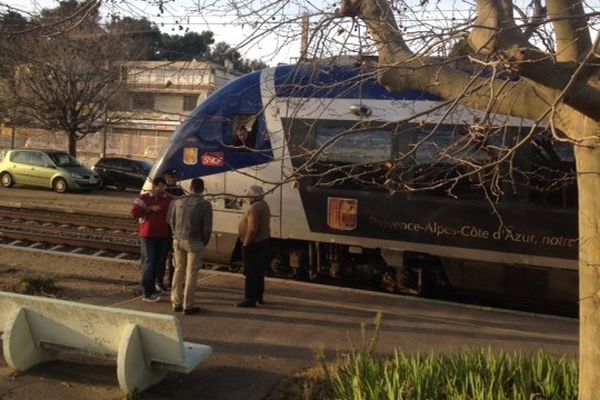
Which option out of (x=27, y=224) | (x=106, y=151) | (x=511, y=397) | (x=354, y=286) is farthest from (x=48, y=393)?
(x=106, y=151)

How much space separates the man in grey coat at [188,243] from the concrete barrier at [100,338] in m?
1.97

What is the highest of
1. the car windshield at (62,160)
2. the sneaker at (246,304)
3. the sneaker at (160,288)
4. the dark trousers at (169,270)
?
the car windshield at (62,160)

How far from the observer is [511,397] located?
14.7 ft

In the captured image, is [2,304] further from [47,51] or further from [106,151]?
[106,151]

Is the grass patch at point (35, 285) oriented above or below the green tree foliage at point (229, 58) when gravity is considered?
below

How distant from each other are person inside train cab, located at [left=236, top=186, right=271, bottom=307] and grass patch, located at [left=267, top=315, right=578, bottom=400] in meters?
3.01

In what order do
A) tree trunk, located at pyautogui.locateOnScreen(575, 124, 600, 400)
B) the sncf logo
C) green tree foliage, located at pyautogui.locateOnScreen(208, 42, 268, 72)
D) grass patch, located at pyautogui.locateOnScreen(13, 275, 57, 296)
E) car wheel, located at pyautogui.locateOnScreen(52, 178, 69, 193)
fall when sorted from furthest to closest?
car wheel, located at pyautogui.locateOnScreen(52, 178, 69, 193) < the sncf logo < grass patch, located at pyautogui.locateOnScreen(13, 275, 57, 296) < green tree foliage, located at pyautogui.locateOnScreen(208, 42, 268, 72) < tree trunk, located at pyautogui.locateOnScreen(575, 124, 600, 400)

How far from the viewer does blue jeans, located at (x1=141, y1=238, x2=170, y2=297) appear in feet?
27.1

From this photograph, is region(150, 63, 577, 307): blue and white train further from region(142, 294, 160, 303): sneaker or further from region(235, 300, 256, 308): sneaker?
region(142, 294, 160, 303): sneaker

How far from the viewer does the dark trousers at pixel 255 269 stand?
819 cm

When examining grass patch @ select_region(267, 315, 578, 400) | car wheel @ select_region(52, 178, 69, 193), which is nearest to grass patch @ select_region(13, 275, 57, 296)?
grass patch @ select_region(267, 315, 578, 400)

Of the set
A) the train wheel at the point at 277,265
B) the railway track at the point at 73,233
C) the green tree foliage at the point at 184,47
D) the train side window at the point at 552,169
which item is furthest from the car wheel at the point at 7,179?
the train side window at the point at 552,169

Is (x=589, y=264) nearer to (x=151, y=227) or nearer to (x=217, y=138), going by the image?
(x=151, y=227)

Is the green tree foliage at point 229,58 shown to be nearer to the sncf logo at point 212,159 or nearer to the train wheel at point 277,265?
the sncf logo at point 212,159
